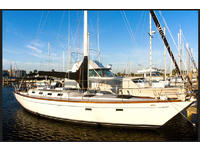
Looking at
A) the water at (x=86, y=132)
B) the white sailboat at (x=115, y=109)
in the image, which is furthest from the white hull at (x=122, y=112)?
the water at (x=86, y=132)

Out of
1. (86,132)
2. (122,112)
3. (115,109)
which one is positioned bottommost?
(86,132)

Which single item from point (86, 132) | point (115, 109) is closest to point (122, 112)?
point (115, 109)

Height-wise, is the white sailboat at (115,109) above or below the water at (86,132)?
above

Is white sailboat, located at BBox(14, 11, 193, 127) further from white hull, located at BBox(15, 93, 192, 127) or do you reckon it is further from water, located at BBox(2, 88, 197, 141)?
water, located at BBox(2, 88, 197, 141)

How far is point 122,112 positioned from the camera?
5371 millimetres

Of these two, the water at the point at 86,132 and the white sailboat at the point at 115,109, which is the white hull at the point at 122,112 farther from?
the water at the point at 86,132

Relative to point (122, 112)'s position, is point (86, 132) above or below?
below

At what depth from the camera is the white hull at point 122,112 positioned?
5.13m

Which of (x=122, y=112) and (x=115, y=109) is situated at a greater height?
(x=115, y=109)

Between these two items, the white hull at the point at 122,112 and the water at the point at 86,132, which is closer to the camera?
the water at the point at 86,132

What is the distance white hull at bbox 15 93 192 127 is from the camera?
513cm

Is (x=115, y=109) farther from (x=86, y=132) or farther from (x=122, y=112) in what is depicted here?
(x=86, y=132)

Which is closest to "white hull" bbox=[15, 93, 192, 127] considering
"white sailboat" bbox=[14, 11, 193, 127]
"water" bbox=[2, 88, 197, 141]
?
"white sailboat" bbox=[14, 11, 193, 127]
